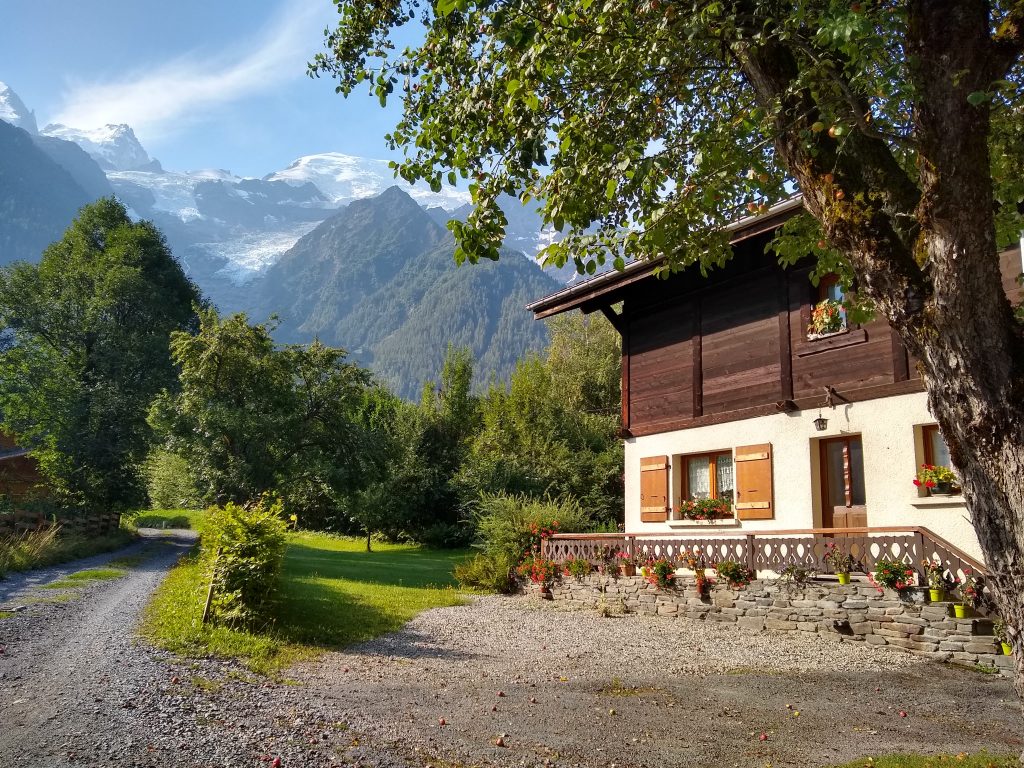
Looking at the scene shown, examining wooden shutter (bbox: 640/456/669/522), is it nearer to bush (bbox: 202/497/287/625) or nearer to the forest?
the forest

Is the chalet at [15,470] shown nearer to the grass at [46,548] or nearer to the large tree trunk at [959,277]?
the grass at [46,548]

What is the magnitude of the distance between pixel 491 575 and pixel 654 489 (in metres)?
4.35

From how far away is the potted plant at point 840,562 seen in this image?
11.2 m

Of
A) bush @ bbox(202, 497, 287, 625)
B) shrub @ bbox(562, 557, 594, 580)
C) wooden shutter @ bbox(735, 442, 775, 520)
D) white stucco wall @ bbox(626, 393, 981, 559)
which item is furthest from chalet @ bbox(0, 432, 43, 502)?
wooden shutter @ bbox(735, 442, 775, 520)

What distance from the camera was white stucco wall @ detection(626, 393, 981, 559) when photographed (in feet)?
38.8

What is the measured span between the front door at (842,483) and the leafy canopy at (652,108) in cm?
723

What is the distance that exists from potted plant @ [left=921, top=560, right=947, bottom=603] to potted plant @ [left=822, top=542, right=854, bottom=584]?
1.15 m

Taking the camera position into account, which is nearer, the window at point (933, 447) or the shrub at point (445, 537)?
the window at point (933, 447)

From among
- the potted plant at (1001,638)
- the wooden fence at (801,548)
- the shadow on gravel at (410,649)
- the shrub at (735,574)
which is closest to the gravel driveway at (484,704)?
the shadow on gravel at (410,649)

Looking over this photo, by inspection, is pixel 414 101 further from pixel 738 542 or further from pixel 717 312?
pixel 717 312

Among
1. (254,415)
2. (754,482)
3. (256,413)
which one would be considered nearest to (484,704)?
(754,482)

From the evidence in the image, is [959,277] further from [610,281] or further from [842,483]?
[610,281]

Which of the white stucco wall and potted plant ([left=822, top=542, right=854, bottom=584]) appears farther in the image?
the white stucco wall

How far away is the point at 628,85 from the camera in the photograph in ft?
22.1
